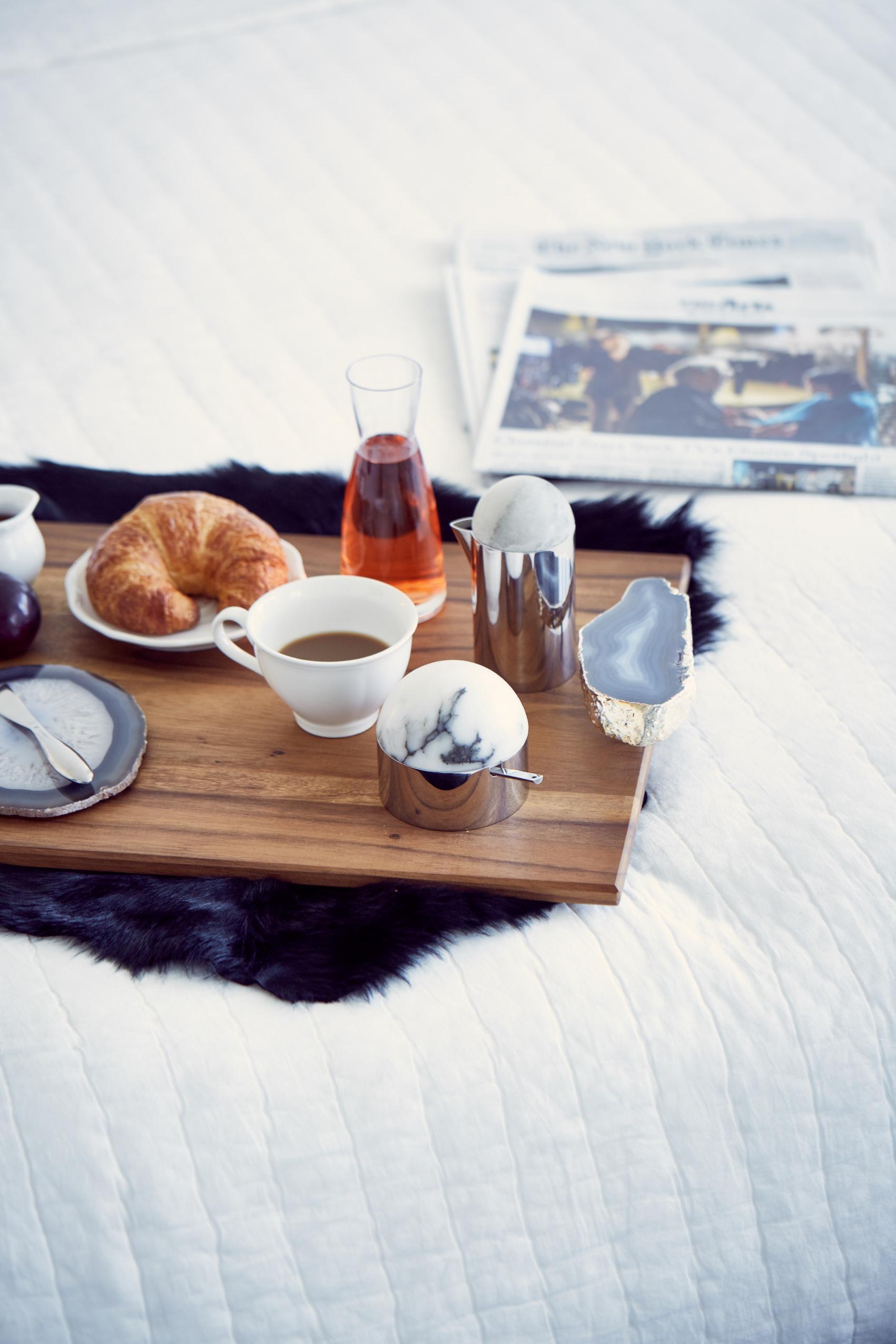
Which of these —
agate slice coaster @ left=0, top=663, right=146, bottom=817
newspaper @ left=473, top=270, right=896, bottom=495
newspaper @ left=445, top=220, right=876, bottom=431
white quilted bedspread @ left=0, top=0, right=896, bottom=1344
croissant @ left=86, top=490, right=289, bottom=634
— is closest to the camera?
white quilted bedspread @ left=0, top=0, right=896, bottom=1344

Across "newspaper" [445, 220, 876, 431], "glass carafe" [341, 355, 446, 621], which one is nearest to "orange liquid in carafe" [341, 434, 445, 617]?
"glass carafe" [341, 355, 446, 621]

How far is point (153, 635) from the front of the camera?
2.08 ft

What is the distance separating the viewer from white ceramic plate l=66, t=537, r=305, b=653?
629 millimetres

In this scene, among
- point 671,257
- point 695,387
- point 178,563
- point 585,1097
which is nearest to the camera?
point 585,1097

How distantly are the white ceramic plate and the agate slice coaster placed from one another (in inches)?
1.3

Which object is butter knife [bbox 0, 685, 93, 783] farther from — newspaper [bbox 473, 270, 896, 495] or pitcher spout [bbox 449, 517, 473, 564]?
newspaper [bbox 473, 270, 896, 495]

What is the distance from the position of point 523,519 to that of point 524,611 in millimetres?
49

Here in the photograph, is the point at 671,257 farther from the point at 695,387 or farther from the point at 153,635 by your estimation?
the point at 153,635

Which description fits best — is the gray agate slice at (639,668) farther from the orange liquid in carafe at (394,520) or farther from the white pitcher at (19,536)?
the white pitcher at (19,536)

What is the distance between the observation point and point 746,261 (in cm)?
101

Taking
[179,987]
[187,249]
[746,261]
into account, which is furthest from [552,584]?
[187,249]

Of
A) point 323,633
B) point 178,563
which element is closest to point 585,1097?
point 323,633

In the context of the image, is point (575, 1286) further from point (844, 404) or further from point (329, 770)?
point (844, 404)

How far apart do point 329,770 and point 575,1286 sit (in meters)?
0.25
